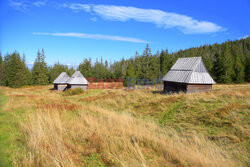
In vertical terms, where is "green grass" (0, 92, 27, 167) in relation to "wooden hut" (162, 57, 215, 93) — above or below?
below

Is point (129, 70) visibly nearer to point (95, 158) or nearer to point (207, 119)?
point (207, 119)

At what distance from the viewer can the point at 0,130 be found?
513cm

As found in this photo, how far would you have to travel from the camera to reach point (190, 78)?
19344 millimetres

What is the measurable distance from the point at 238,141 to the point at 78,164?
6.27 metres

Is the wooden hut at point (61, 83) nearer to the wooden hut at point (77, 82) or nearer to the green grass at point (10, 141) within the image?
the wooden hut at point (77, 82)

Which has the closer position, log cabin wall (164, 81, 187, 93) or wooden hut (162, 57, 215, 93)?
wooden hut (162, 57, 215, 93)

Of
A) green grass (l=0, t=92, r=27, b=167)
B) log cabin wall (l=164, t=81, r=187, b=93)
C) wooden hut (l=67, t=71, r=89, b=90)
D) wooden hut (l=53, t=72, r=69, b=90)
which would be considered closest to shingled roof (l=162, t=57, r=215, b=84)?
log cabin wall (l=164, t=81, r=187, b=93)

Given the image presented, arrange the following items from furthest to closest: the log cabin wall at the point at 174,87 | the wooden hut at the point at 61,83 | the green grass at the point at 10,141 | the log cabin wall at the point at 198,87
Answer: the wooden hut at the point at 61,83 < the log cabin wall at the point at 174,87 < the log cabin wall at the point at 198,87 < the green grass at the point at 10,141

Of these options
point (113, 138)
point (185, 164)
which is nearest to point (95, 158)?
point (113, 138)

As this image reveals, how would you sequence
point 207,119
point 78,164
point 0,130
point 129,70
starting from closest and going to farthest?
point 78,164, point 0,130, point 207,119, point 129,70

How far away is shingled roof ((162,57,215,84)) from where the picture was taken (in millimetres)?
19672

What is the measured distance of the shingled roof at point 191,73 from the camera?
1967 centimetres

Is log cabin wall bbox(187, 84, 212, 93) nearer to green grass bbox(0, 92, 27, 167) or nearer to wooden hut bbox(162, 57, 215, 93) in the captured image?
wooden hut bbox(162, 57, 215, 93)

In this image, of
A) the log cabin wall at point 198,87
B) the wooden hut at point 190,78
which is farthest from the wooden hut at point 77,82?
the log cabin wall at point 198,87
